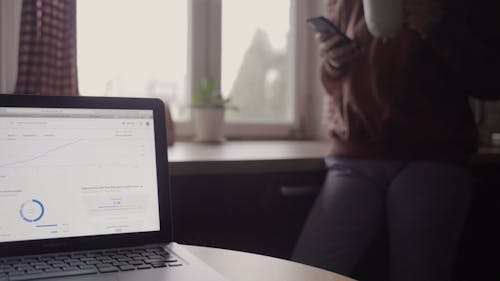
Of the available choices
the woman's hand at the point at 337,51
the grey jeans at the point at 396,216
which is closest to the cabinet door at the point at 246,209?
the grey jeans at the point at 396,216

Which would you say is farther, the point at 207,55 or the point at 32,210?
the point at 207,55

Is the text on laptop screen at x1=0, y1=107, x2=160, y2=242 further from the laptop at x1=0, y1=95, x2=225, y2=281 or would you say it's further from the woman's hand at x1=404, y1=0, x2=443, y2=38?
the woman's hand at x1=404, y1=0, x2=443, y2=38

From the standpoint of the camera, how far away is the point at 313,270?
653 millimetres

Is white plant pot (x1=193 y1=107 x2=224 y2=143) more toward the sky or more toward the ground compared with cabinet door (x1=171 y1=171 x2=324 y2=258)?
more toward the sky

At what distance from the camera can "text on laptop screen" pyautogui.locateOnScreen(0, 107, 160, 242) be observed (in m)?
0.62

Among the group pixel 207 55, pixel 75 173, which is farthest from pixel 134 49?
pixel 75 173

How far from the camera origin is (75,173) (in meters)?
0.65

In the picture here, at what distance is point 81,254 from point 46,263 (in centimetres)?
5

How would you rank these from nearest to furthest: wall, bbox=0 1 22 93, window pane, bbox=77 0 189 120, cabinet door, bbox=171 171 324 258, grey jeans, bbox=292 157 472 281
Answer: grey jeans, bbox=292 157 472 281
cabinet door, bbox=171 171 324 258
wall, bbox=0 1 22 93
window pane, bbox=77 0 189 120

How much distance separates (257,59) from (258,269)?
1.58 meters

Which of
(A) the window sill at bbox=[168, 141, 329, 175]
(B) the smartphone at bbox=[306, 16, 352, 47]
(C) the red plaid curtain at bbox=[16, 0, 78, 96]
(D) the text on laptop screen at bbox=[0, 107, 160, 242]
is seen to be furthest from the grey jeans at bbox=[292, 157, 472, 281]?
(C) the red plaid curtain at bbox=[16, 0, 78, 96]

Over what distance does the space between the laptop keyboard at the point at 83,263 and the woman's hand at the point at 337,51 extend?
64cm

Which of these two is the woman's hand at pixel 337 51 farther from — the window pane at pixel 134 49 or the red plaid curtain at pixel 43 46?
the window pane at pixel 134 49

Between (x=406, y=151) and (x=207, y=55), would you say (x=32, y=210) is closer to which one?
(x=406, y=151)
